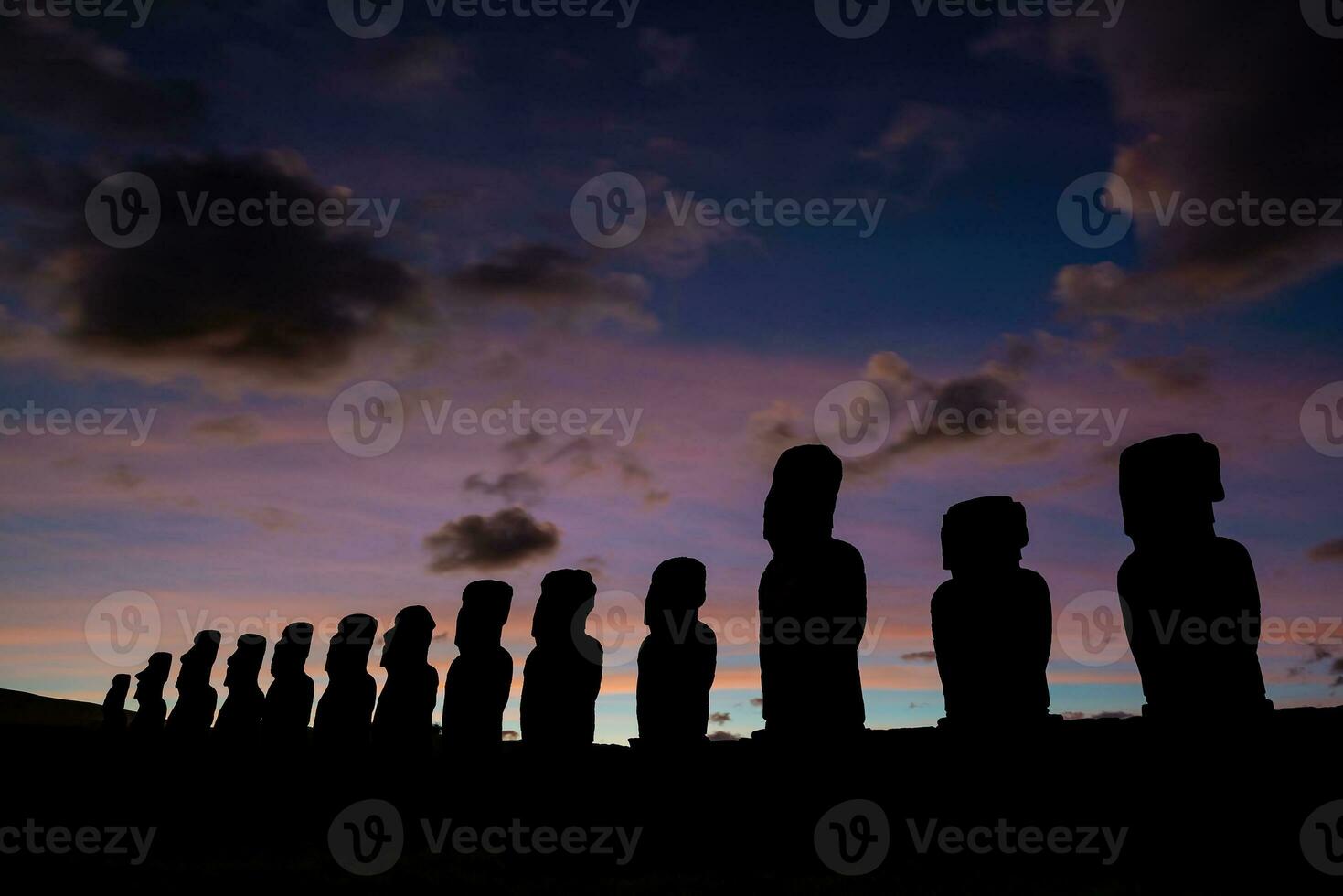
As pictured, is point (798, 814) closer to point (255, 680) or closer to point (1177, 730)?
point (1177, 730)

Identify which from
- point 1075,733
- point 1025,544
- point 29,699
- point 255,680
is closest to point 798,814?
point 1075,733

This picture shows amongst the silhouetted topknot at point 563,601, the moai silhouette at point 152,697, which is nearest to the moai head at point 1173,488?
the silhouetted topknot at point 563,601

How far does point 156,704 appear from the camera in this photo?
106ft

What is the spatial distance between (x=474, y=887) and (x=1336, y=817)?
25.6 feet

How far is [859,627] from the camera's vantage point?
429 inches

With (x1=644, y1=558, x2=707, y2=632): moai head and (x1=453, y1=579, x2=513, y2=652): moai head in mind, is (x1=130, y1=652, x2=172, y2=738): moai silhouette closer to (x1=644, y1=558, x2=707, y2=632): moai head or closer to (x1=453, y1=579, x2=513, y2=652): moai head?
(x1=453, y1=579, x2=513, y2=652): moai head

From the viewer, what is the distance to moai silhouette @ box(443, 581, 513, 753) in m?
16.1

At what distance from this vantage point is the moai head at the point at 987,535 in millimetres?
10312

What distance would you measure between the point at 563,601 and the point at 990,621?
7169 millimetres

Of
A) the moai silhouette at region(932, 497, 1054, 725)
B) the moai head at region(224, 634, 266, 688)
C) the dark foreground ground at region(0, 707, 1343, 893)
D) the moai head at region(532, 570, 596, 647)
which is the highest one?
the moai head at region(224, 634, 266, 688)

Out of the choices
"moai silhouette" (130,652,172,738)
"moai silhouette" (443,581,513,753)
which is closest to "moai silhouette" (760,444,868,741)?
"moai silhouette" (443,581,513,753)

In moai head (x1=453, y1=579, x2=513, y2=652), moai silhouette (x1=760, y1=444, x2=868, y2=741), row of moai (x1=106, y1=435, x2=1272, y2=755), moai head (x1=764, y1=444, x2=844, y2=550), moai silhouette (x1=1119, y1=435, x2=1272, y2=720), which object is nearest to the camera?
moai silhouette (x1=1119, y1=435, x2=1272, y2=720)

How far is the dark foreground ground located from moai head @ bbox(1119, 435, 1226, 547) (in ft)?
5.98

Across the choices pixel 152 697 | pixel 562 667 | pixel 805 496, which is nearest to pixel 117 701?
pixel 152 697
